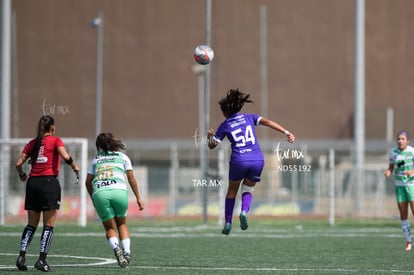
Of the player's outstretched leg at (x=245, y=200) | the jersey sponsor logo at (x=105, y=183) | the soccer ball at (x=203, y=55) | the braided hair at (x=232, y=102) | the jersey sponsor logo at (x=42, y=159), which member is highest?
the soccer ball at (x=203, y=55)

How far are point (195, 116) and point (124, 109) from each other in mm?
4427

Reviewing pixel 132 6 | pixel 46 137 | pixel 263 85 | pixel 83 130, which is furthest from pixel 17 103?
pixel 46 137

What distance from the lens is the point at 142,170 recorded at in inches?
1522

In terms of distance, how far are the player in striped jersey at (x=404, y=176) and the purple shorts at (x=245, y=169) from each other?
485 centimetres

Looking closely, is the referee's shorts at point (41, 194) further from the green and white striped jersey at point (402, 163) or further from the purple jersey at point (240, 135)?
the green and white striped jersey at point (402, 163)

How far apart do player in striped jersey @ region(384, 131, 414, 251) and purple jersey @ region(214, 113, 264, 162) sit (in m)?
5.01

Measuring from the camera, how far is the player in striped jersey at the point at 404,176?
19266 mm

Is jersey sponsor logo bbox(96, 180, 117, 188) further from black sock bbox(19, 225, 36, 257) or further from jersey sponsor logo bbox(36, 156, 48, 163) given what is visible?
black sock bbox(19, 225, 36, 257)

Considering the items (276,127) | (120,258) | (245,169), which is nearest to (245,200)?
(245,169)

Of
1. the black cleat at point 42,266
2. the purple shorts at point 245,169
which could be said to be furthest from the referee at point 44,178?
the purple shorts at point 245,169

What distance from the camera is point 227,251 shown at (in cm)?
1808

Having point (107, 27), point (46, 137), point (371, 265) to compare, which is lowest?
point (371, 265)

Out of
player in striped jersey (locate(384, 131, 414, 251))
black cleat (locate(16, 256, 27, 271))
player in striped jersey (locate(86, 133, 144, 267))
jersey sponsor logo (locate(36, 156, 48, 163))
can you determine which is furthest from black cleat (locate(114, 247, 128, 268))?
player in striped jersey (locate(384, 131, 414, 251))

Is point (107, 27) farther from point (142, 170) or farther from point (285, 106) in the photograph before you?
point (142, 170)
